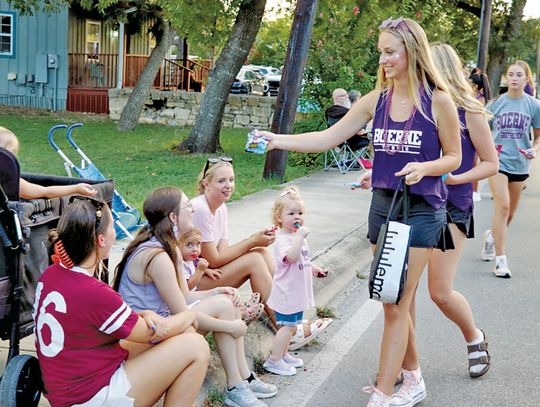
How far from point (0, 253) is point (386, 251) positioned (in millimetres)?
1832

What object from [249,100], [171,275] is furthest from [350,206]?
[249,100]

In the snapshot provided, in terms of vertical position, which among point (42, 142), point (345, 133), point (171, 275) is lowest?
point (42, 142)

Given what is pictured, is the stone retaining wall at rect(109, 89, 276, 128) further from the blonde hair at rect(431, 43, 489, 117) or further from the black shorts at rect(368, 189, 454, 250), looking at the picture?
the black shorts at rect(368, 189, 454, 250)

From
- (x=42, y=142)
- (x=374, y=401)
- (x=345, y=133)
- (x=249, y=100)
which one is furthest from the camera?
(x=249, y=100)

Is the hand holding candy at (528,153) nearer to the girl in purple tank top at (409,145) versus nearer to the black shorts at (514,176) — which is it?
the black shorts at (514,176)

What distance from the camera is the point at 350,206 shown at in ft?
38.6

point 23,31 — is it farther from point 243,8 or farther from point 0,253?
point 0,253

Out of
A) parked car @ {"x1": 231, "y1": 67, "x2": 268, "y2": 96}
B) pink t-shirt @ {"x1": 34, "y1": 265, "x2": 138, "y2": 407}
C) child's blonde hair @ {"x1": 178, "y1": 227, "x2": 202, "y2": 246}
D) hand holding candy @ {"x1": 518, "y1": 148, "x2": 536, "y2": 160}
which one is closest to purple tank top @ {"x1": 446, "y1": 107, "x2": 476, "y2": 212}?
child's blonde hair @ {"x1": 178, "y1": 227, "x2": 202, "y2": 246}

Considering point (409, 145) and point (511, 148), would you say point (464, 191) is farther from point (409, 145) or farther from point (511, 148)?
point (511, 148)

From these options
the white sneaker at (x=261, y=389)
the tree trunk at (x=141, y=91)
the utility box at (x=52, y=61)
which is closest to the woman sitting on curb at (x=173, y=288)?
the white sneaker at (x=261, y=389)

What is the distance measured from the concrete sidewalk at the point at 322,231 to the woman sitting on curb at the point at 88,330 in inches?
31.4

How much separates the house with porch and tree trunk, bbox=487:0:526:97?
1741 centimetres

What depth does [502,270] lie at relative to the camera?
820 centimetres

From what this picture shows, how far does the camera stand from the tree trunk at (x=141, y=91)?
938 inches
